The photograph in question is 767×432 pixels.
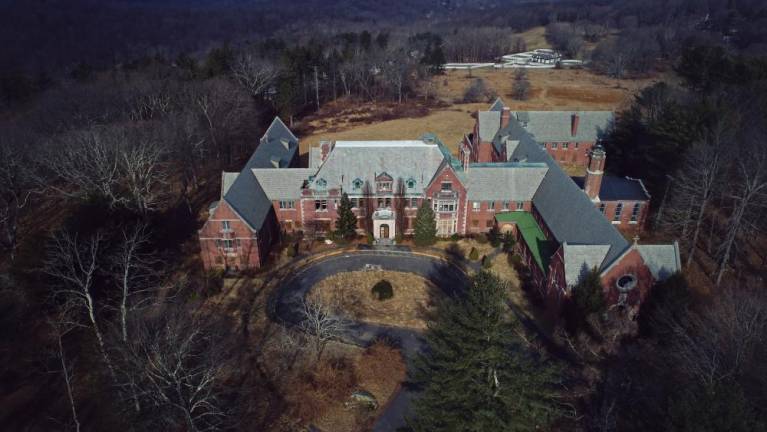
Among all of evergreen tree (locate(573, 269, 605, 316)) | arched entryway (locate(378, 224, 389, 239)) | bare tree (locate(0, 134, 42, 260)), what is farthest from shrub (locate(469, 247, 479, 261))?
bare tree (locate(0, 134, 42, 260))

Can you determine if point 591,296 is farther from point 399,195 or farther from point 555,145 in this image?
point 555,145

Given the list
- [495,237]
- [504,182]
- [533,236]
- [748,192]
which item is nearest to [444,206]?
[495,237]

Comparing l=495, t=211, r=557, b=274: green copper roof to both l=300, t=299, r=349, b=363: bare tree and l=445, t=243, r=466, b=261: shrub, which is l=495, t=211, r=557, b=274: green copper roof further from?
l=300, t=299, r=349, b=363: bare tree

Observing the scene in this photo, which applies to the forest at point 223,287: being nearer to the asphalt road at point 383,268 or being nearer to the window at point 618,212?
the asphalt road at point 383,268

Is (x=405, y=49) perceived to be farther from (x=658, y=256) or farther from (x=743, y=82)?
(x=658, y=256)

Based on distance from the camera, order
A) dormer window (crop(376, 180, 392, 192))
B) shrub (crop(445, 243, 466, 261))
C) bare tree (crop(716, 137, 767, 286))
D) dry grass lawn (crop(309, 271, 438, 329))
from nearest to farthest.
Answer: bare tree (crop(716, 137, 767, 286)) → dry grass lawn (crop(309, 271, 438, 329)) → shrub (crop(445, 243, 466, 261)) → dormer window (crop(376, 180, 392, 192))

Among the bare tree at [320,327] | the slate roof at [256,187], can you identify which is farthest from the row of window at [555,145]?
the bare tree at [320,327]

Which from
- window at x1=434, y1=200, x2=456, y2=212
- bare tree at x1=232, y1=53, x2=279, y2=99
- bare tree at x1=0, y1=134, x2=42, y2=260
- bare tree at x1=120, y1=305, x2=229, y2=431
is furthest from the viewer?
bare tree at x1=232, y1=53, x2=279, y2=99
